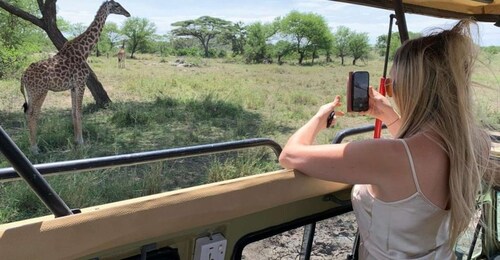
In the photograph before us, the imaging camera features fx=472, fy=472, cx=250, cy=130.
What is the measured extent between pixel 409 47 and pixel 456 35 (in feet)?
0.31

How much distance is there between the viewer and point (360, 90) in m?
0.97

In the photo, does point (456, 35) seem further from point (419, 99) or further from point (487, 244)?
point (487, 244)

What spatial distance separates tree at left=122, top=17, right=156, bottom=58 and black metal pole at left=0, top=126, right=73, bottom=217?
14.4m

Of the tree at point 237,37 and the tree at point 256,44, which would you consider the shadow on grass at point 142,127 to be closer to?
the tree at point 256,44

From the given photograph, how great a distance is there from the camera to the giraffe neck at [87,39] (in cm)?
538

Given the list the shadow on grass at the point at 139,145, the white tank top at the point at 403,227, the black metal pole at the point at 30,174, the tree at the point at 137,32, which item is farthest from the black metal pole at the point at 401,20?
the tree at the point at 137,32

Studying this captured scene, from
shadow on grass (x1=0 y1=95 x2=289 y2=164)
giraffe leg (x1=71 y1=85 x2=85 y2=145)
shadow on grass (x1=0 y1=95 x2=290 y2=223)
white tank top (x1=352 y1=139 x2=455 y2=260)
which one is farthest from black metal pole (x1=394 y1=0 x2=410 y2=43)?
giraffe leg (x1=71 y1=85 x2=85 y2=145)

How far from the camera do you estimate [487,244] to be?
1270 millimetres

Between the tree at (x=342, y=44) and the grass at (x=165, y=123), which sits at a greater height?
the tree at (x=342, y=44)

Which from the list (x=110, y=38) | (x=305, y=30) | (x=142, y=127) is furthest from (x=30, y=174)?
(x=305, y=30)

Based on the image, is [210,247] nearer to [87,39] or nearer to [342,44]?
[87,39]

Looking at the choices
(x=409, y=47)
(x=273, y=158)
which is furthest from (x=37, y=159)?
(x=409, y=47)

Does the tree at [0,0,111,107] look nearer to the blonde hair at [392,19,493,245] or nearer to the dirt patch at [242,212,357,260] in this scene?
the dirt patch at [242,212,357,260]

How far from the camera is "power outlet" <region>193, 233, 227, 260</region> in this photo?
77 cm
